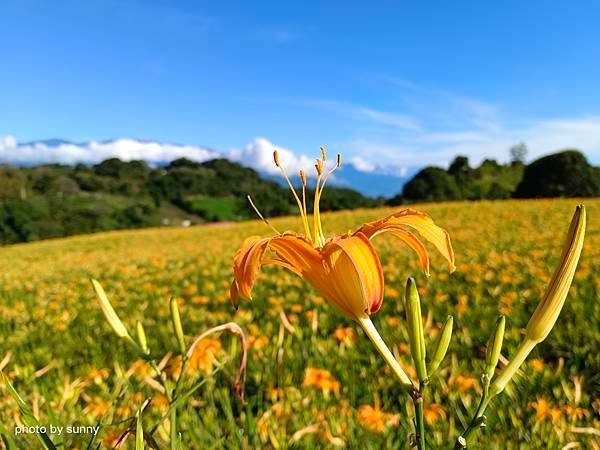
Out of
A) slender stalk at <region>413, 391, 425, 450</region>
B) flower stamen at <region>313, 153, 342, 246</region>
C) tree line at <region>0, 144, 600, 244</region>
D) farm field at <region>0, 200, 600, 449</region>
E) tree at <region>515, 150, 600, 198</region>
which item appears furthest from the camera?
tree line at <region>0, 144, 600, 244</region>

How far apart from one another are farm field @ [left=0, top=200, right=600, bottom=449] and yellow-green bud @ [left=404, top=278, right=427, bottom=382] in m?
0.40

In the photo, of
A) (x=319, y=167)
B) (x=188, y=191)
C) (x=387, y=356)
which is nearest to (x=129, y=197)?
(x=188, y=191)

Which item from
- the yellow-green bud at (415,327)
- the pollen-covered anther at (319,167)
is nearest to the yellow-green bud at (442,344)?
the yellow-green bud at (415,327)

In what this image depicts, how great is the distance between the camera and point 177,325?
1.00m

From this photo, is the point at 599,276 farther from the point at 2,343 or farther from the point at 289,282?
the point at 2,343

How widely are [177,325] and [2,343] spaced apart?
273 centimetres

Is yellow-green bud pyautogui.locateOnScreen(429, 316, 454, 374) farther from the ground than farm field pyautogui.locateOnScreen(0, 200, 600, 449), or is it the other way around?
yellow-green bud pyautogui.locateOnScreen(429, 316, 454, 374)

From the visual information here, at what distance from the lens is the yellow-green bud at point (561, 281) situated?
675mm

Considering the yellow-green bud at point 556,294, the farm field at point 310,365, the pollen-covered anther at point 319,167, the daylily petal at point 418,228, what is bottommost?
the farm field at point 310,365

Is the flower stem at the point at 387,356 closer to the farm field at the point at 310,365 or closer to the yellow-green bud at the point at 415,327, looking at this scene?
the yellow-green bud at the point at 415,327

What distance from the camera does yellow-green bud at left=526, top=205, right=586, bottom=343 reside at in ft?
2.22

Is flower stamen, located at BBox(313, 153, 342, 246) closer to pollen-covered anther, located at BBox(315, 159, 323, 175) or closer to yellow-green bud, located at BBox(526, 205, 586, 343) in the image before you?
pollen-covered anther, located at BBox(315, 159, 323, 175)

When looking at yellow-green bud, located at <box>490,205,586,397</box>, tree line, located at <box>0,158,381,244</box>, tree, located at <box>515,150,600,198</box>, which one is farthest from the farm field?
tree line, located at <box>0,158,381,244</box>

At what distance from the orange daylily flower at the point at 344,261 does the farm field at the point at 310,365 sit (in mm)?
268
